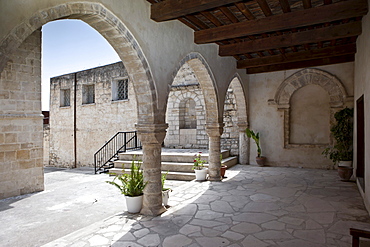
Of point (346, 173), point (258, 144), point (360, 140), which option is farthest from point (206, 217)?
point (258, 144)

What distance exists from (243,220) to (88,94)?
11.3 meters

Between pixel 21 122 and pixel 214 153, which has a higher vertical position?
pixel 21 122

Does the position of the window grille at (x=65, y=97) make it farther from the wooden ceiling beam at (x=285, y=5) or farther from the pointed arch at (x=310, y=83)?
the wooden ceiling beam at (x=285, y=5)

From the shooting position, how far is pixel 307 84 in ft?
26.7

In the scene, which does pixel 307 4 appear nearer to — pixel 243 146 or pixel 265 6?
pixel 265 6

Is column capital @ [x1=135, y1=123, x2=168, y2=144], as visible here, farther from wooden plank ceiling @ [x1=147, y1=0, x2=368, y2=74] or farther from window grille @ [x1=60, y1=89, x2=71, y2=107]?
window grille @ [x1=60, y1=89, x2=71, y2=107]

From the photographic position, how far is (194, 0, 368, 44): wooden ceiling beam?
13.6 feet

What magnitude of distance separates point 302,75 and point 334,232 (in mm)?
5880

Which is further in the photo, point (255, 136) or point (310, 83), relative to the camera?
point (255, 136)

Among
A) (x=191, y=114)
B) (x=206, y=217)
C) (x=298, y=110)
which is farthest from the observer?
(x=191, y=114)

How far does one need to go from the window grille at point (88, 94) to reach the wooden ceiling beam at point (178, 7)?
386 inches

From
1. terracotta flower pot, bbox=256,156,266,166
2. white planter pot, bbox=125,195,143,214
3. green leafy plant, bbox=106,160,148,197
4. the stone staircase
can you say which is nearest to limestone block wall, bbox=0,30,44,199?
the stone staircase

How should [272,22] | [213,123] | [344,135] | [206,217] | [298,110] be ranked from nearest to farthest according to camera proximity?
[206,217], [272,22], [213,123], [344,135], [298,110]

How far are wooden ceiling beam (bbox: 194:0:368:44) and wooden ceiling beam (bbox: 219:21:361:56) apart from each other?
926 mm
